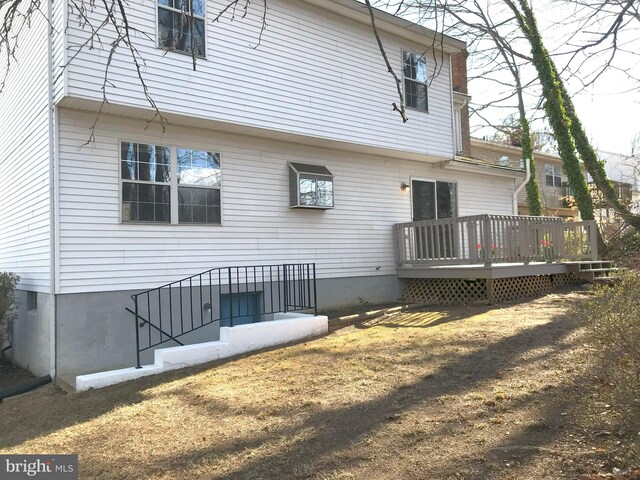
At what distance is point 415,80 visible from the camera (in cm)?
1176

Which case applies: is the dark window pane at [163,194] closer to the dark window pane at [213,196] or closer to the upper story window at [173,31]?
the dark window pane at [213,196]

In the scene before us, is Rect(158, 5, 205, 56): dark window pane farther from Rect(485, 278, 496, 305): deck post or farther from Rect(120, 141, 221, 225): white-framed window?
Rect(485, 278, 496, 305): deck post

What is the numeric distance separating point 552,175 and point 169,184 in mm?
24548

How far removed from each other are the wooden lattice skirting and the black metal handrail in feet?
9.17

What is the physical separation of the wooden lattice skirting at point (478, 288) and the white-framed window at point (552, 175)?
16795mm

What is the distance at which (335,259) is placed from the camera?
10672 millimetres

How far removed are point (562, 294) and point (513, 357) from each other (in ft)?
19.1

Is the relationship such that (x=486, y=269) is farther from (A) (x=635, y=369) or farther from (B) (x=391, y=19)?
(A) (x=635, y=369)

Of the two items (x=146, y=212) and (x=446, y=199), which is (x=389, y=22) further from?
(x=146, y=212)

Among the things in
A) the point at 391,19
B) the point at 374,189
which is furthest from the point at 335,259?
the point at 391,19

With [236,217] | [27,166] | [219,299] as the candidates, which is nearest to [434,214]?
[236,217]

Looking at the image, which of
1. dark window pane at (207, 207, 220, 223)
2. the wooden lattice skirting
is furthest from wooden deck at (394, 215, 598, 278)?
dark window pane at (207, 207, 220, 223)

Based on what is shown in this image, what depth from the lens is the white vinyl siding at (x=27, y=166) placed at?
→ 7.81m

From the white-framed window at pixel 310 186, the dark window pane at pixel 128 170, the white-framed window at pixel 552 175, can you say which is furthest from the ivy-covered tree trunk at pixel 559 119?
the white-framed window at pixel 552 175
